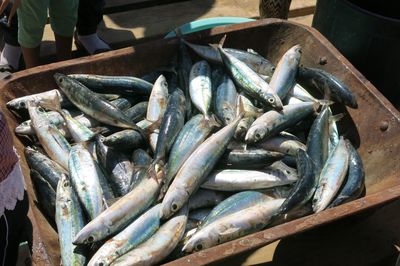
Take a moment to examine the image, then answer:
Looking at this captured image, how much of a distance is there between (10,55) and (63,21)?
1.85ft

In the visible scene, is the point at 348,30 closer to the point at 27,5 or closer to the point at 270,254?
the point at 270,254

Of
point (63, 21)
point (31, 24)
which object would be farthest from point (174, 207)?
point (63, 21)

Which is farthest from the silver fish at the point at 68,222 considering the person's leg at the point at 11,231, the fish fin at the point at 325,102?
the fish fin at the point at 325,102

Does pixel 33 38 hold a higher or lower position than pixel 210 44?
lower

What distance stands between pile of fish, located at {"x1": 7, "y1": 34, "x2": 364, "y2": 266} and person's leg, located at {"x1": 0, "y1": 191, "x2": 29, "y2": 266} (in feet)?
0.48

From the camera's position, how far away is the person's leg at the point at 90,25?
3.54m

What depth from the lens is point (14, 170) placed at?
1620mm

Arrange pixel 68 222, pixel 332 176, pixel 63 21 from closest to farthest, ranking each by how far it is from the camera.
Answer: pixel 68 222
pixel 332 176
pixel 63 21

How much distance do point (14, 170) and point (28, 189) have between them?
37cm

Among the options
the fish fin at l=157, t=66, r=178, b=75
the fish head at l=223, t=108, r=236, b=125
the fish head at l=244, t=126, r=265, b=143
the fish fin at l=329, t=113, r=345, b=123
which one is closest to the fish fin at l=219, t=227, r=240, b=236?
the fish head at l=244, t=126, r=265, b=143

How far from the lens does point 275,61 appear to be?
9.73 ft

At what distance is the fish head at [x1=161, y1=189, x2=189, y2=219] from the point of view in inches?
72.9

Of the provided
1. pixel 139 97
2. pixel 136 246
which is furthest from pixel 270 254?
pixel 139 97

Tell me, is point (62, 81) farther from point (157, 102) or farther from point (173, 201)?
point (173, 201)
